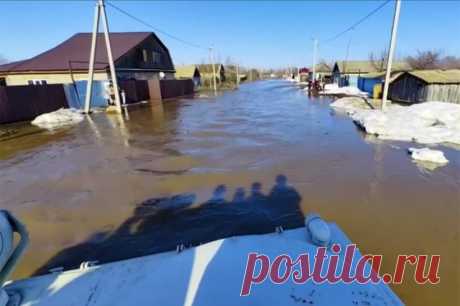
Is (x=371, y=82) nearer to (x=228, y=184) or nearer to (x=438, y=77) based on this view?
(x=438, y=77)

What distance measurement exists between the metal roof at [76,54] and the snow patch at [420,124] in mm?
19701

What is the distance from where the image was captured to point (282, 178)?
17.1ft

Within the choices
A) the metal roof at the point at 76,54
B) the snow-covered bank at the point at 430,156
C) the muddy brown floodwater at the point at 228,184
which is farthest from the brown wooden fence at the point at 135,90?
the snow-covered bank at the point at 430,156

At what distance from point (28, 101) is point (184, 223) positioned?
14.7 metres

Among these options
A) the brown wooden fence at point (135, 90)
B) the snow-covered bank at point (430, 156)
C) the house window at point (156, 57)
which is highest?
the house window at point (156, 57)

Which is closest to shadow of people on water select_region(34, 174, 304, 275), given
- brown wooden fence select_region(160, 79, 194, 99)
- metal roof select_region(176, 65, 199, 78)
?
brown wooden fence select_region(160, 79, 194, 99)

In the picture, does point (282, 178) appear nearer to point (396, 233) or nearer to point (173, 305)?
point (396, 233)

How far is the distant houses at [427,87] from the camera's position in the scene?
1351 centimetres

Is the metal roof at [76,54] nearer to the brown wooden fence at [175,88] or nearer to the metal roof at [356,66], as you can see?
the brown wooden fence at [175,88]

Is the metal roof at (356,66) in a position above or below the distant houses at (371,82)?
above

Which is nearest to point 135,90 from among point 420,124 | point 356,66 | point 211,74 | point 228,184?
point 228,184

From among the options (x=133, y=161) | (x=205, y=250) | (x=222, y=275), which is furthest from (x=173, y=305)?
(x=133, y=161)

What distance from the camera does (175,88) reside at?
2819 cm

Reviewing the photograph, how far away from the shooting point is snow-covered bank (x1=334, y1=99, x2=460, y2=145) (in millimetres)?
7816
